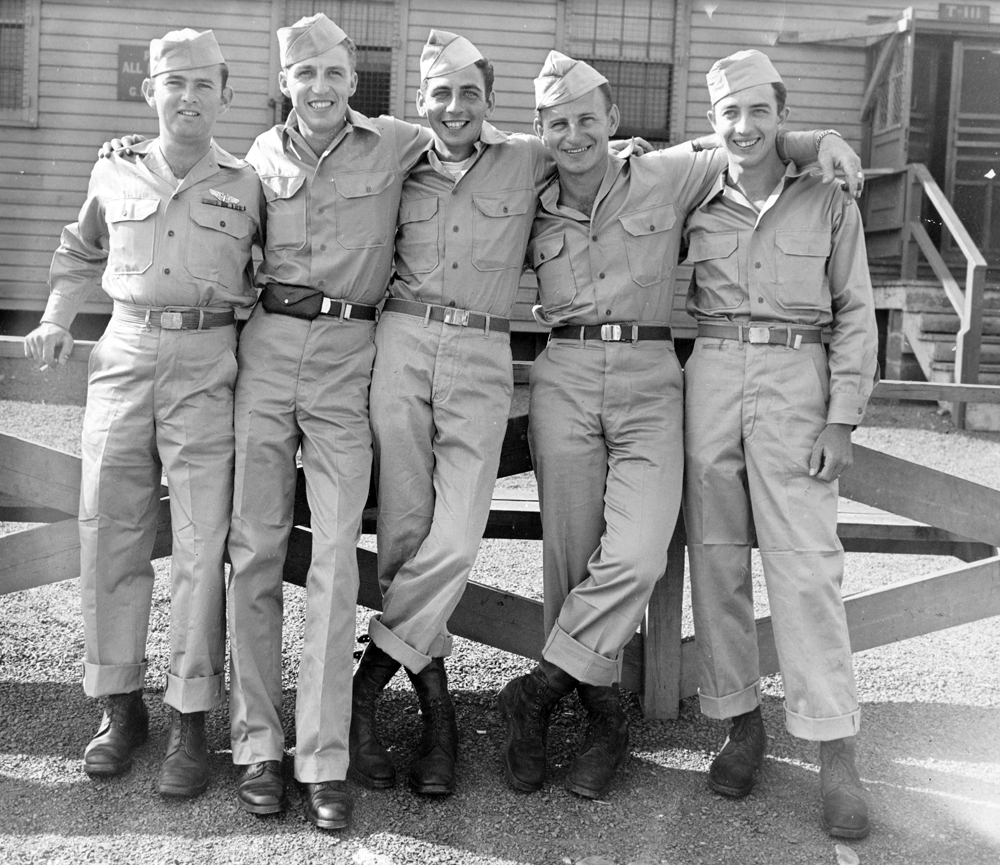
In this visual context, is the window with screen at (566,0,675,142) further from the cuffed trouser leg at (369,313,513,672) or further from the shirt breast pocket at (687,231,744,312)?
the cuffed trouser leg at (369,313,513,672)

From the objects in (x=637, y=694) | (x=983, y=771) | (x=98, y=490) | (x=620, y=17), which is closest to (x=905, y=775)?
(x=983, y=771)

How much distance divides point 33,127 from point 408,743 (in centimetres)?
993

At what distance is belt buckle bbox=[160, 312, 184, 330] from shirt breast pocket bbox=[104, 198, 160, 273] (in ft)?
0.53

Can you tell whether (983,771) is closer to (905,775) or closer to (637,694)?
(905,775)

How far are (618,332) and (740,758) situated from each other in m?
1.40

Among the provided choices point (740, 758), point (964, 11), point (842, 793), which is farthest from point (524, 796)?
point (964, 11)

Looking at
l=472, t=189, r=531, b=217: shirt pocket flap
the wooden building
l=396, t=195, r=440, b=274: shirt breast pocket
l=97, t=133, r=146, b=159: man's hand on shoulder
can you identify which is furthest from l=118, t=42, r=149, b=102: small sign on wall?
l=472, t=189, r=531, b=217: shirt pocket flap

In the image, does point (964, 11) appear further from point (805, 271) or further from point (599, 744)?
point (599, 744)

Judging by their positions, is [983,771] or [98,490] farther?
[983,771]

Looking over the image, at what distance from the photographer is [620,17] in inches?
448

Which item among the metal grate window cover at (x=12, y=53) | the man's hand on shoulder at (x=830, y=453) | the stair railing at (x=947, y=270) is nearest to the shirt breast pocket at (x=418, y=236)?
the man's hand on shoulder at (x=830, y=453)

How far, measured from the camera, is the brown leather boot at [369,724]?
3.21m

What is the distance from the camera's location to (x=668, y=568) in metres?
3.72

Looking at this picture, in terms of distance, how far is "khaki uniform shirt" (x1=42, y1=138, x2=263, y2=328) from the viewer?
3246 mm
